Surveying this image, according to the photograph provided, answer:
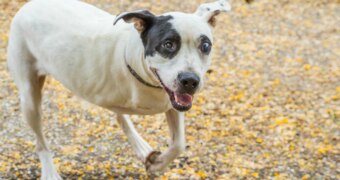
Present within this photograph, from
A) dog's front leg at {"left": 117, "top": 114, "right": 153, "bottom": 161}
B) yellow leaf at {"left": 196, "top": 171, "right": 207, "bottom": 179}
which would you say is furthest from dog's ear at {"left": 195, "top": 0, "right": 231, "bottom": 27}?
yellow leaf at {"left": 196, "top": 171, "right": 207, "bottom": 179}

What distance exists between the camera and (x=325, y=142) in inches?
206

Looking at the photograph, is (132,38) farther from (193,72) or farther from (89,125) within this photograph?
(89,125)

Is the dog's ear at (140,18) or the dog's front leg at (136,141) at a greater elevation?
the dog's ear at (140,18)

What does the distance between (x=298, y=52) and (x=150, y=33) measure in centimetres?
459

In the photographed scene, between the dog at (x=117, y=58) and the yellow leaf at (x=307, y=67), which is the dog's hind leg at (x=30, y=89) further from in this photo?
the yellow leaf at (x=307, y=67)

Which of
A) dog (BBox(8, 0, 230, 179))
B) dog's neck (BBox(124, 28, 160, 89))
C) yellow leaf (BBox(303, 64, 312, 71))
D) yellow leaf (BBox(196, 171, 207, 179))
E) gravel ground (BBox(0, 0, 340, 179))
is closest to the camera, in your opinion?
dog (BBox(8, 0, 230, 179))

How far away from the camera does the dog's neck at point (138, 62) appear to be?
3.32 m

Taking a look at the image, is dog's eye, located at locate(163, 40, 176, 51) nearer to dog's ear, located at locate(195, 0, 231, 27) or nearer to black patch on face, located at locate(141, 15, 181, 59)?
black patch on face, located at locate(141, 15, 181, 59)

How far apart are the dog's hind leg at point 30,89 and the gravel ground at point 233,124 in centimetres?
25

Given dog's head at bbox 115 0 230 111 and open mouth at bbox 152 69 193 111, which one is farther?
open mouth at bbox 152 69 193 111

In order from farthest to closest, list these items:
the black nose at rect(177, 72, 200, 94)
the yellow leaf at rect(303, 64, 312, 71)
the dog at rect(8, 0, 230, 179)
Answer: the yellow leaf at rect(303, 64, 312, 71) < the dog at rect(8, 0, 230, 179) < the black nose at rect(177, 72, 200, 94)

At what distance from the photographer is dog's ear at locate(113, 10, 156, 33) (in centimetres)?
317

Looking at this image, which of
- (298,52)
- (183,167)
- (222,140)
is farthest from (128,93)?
(298,52)

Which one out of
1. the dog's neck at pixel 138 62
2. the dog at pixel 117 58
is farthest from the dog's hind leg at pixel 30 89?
the dog's neck at pixel 138 62
